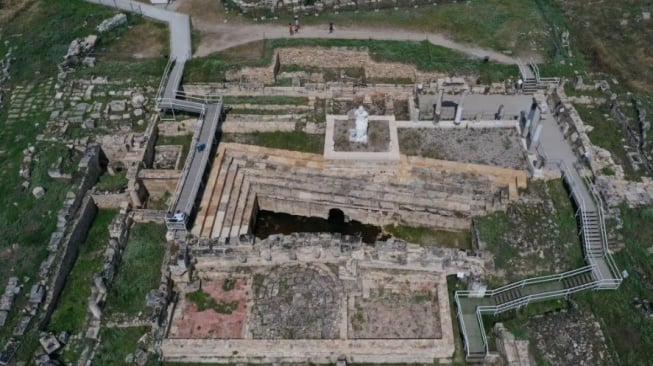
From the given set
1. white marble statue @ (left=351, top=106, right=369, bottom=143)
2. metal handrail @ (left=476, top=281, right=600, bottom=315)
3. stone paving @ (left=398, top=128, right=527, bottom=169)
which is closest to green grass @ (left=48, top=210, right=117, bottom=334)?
white marble statue @ (left=351, top=106, right=369, bottom=143)

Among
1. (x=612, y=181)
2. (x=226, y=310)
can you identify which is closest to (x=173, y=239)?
(x=226, y=310)

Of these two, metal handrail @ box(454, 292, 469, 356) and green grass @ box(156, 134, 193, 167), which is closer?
metal handrail @ box(454, 292, 469, 356)

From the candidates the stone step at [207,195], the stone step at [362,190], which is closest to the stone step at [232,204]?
the stone step at [362,190]

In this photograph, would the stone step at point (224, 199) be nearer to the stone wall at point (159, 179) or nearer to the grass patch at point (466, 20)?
the stone wall at point (159, 179)

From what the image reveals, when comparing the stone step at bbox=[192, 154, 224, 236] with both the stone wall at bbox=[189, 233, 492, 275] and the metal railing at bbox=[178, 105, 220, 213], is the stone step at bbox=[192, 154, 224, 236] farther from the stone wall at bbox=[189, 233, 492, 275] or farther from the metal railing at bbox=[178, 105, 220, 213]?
the stone wall at bbox=[189, 233, 492, 275]

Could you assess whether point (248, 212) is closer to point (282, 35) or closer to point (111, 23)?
point (282, 35)

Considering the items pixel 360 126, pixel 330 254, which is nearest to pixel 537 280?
pixel 330 254
